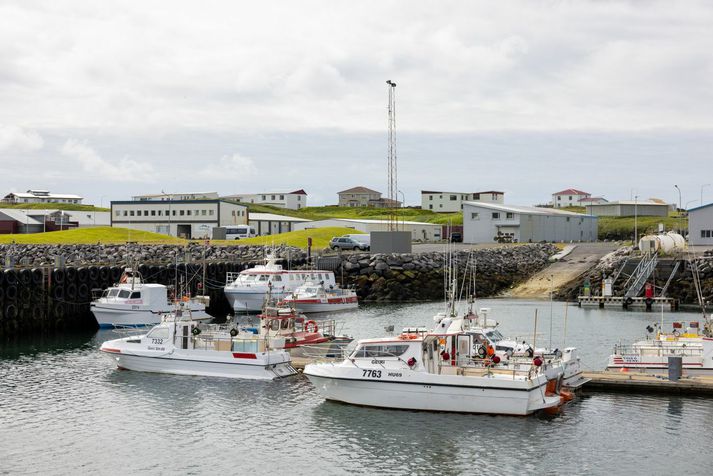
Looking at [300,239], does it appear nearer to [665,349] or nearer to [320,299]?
[320,299]

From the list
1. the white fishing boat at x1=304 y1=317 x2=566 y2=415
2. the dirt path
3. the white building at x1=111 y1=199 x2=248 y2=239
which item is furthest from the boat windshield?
the white building at x1=111 y1=199 x2=248 y2=239

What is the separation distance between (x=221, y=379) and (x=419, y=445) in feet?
35.6

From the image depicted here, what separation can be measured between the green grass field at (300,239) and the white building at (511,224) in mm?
14879

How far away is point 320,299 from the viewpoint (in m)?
59.4

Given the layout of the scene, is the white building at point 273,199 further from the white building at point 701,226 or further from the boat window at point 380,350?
the boat window at point 380,350

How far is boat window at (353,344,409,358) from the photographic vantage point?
89.6ft

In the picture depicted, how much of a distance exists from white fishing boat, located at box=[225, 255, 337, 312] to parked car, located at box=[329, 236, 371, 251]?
21703 mm

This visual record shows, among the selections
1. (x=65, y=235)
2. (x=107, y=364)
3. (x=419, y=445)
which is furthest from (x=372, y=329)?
(x=65, y=235)

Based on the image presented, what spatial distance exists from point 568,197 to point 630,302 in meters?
121

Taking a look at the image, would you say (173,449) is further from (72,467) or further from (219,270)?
(219,270)

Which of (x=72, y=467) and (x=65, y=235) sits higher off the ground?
(x=65, y=235)

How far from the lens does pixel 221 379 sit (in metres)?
32.4

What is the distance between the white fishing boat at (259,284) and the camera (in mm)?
58375


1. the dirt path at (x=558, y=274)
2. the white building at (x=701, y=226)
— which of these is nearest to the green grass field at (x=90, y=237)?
the dirt path at (x=558, y=274)
